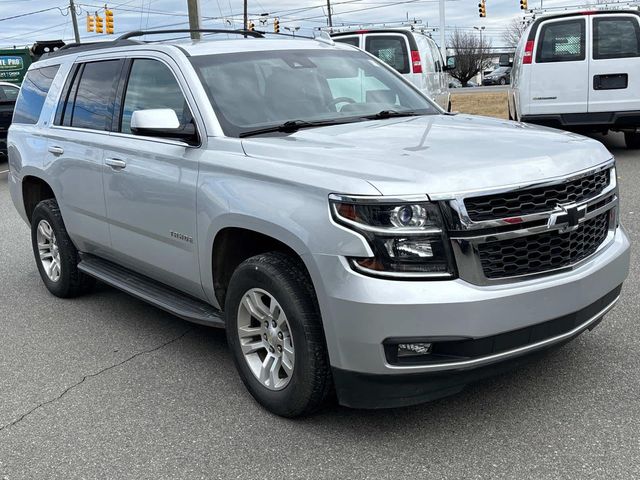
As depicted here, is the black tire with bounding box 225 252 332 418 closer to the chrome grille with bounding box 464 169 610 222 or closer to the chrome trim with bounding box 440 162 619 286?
the chrome trim with bounding box 440 162 619 286

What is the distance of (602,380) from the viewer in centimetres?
395

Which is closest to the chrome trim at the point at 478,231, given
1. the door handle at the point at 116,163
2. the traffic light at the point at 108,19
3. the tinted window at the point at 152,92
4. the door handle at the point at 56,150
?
the tinted window at the point at 152,92

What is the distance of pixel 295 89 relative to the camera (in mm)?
4602

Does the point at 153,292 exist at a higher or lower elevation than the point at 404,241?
lower

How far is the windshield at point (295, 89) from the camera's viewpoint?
433 cm

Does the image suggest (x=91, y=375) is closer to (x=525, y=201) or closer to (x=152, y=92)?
(x=152, y=92)

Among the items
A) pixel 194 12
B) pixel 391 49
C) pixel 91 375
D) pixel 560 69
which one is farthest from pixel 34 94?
pixel 194 12

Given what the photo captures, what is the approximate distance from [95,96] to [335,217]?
2853mm

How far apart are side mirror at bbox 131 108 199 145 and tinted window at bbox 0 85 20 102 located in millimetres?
13451

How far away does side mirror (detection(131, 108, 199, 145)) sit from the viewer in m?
4.09

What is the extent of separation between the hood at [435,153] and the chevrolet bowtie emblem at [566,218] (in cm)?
16

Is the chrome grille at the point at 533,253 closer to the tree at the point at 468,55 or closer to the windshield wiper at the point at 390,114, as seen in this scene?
the windshield wiper at the point at 390,114

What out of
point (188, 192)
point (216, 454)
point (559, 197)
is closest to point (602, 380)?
point (559, 197)

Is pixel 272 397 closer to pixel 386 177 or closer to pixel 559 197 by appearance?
pixel 386 177
